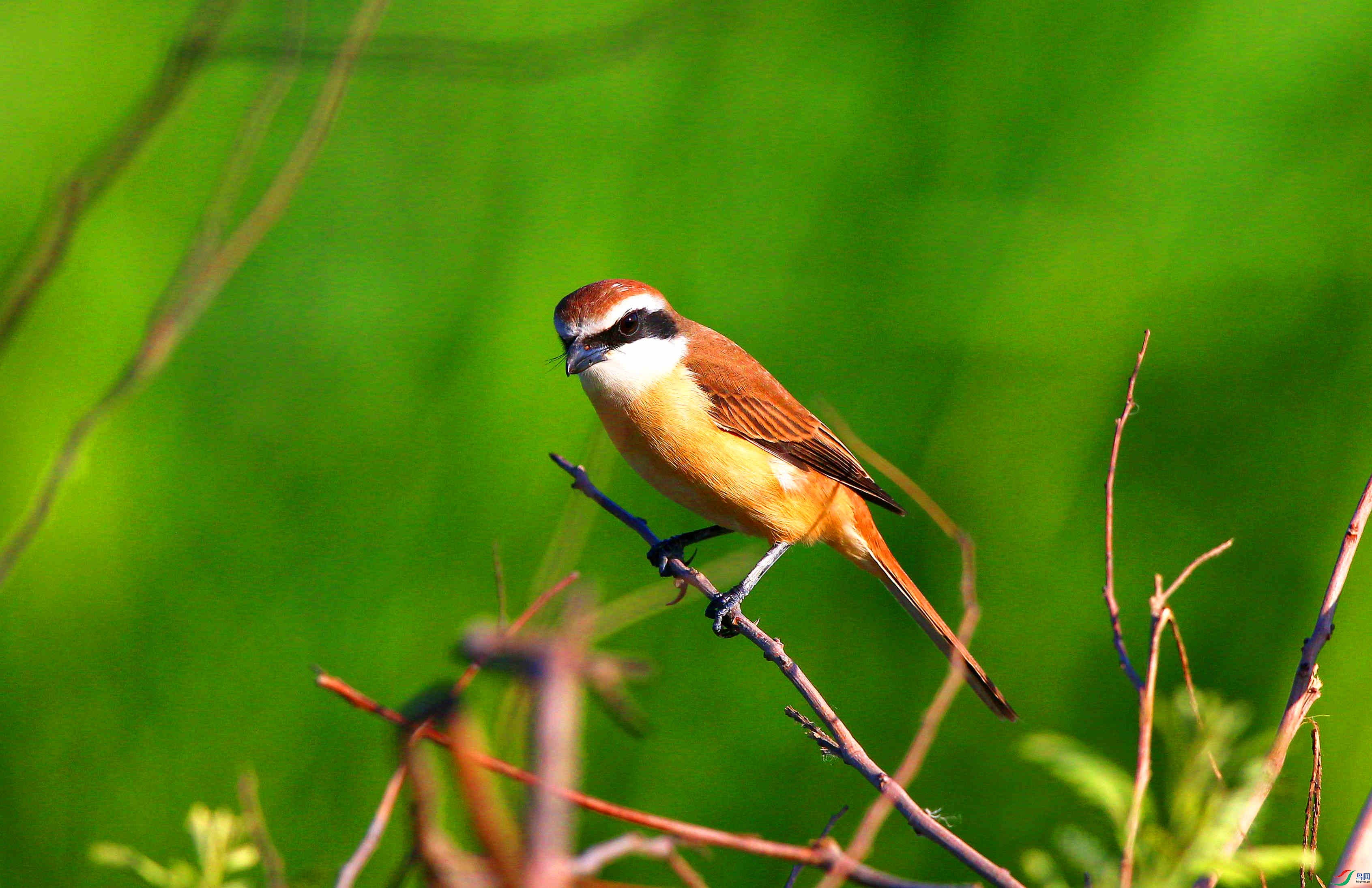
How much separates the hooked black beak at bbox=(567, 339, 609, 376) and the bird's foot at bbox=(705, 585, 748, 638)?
1.26ft

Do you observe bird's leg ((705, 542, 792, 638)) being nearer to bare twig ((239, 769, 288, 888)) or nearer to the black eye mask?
the black eye mask

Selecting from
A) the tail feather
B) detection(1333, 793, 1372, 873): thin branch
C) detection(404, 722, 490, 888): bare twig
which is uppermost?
detection(404, 722, 490, 888): bare twig

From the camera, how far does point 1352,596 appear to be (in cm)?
166

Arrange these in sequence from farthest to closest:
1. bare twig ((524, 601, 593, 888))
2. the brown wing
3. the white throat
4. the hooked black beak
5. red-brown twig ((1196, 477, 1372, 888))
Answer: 1. the brown wing
2. the white throat
3. the hooked black beak
4. red-brown twig ((1196, 477, 1372, 888))
5. bare twig ((524, 601, 593, 888))

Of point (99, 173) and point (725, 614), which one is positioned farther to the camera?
point (725, 614)

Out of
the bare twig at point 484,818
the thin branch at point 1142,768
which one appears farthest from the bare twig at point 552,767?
the thin branch at point 1142,768

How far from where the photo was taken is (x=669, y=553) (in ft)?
5.49

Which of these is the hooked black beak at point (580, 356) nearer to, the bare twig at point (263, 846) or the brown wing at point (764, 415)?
the brown wing at point (764, 415)

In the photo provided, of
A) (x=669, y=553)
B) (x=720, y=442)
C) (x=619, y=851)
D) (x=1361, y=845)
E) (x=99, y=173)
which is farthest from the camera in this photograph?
(x=669, y=553)

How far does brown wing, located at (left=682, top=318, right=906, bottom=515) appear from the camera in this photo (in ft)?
5.44

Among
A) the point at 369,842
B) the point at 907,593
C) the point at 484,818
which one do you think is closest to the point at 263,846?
the point at 369,842

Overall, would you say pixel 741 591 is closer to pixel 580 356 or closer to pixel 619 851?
pixel 580 356

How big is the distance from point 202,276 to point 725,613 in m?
0.88

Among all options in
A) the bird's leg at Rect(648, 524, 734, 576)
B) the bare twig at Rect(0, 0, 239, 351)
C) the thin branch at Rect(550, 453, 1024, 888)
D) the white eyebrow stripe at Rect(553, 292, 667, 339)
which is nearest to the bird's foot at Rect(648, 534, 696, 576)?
the bird's leg at Rect(648, 524, 734, 576)
